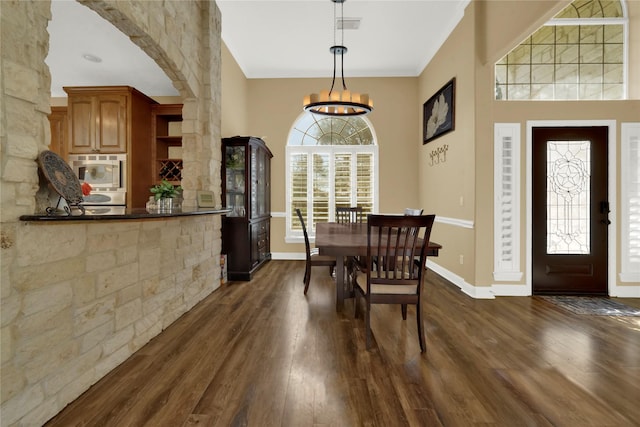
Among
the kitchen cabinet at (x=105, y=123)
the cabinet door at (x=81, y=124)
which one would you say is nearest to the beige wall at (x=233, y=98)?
the kitchen cabinet at (x=105, y=123)

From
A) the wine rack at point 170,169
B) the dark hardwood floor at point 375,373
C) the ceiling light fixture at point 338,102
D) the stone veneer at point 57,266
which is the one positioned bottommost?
the dark hardwood floor at point 375,373

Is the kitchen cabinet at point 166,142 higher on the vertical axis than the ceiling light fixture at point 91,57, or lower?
lower

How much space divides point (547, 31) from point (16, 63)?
5.17 metres

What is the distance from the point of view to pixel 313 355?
91.4 inches

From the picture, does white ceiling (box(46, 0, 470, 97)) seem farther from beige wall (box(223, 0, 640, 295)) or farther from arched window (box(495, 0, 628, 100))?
arched window (box(495, 0, 628, 100))

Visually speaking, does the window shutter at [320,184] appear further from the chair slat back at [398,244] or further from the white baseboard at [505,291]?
the chair slat back at [398,244]

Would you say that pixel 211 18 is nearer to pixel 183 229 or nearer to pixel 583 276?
pixel 183 229

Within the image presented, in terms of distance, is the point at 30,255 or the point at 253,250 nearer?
the point at 30,255

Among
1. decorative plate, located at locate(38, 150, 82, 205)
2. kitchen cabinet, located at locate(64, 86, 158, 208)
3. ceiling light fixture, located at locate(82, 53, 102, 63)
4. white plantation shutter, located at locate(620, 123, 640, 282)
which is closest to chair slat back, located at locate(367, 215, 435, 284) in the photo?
decorative plate, located at locate(38, 150, 82, 205)

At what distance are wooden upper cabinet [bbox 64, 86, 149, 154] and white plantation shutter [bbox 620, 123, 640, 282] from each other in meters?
6.75

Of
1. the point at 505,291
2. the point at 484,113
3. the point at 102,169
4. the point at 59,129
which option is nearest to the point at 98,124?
the point at 102,169

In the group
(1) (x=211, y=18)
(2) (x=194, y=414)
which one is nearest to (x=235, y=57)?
(1) (x=211, y=18)

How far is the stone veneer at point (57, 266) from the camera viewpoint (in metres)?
1.47

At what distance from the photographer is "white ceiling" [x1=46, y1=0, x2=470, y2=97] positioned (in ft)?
13.2
